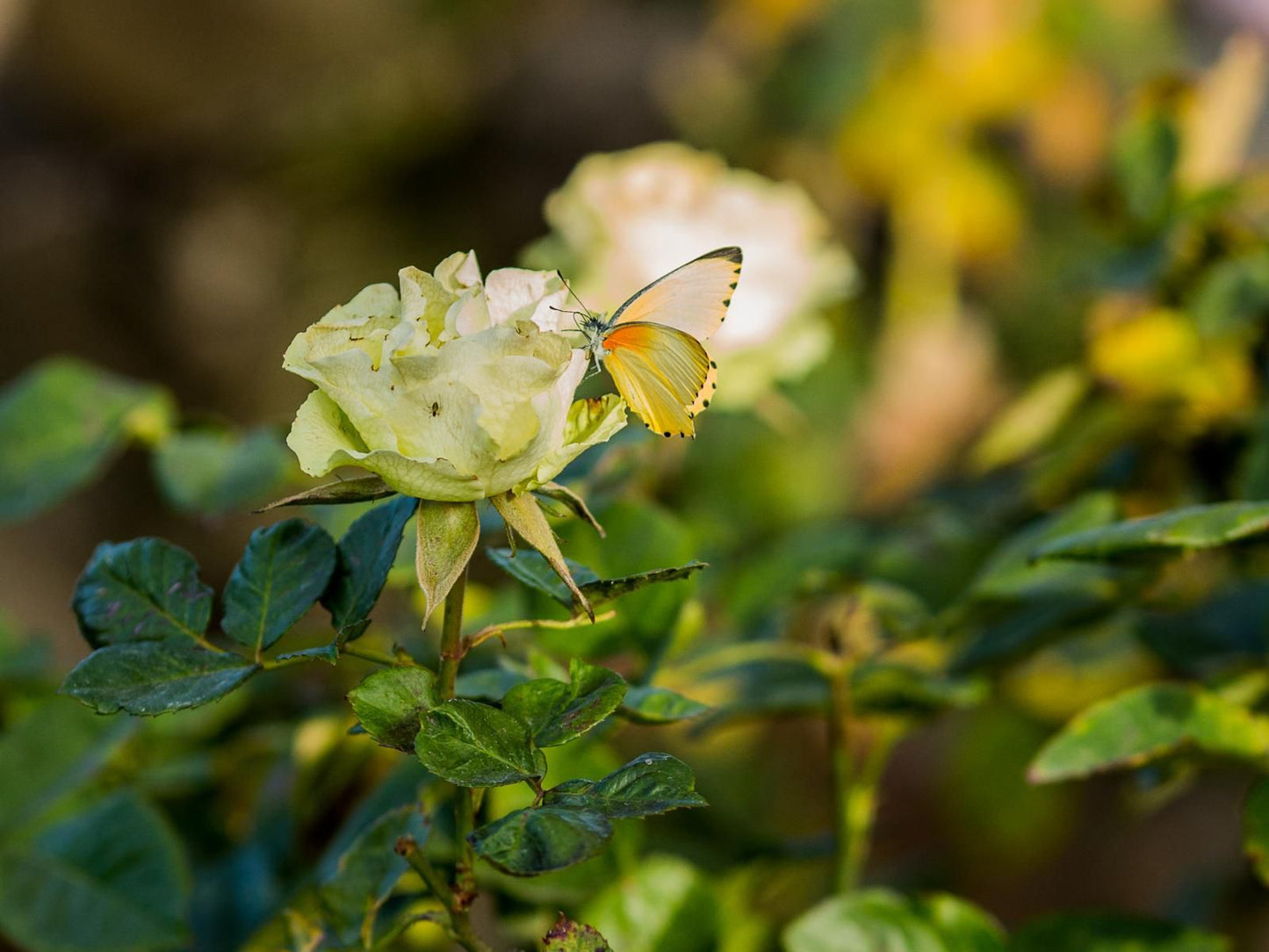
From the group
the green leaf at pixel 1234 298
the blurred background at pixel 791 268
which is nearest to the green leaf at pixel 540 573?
the blurred background at pixel 791 268

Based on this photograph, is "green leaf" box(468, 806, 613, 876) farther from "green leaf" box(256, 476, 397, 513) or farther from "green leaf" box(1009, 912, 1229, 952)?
"green leaf" box(1009, 912, 1229, 952)

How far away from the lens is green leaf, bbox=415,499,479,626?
25cm

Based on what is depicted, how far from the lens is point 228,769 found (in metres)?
0.55

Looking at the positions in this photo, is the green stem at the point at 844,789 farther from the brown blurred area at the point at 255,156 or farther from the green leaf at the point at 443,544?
the brown blurred area at the point at 255,156

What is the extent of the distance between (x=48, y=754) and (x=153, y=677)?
210 millimetres

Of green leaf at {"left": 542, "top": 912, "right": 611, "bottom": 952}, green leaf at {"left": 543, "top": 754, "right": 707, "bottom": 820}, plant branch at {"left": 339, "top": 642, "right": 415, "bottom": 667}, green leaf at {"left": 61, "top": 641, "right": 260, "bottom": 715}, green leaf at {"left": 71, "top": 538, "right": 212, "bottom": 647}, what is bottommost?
green leaf at {"left": 542, "top": 912, "right": 611, "bottom": 952}

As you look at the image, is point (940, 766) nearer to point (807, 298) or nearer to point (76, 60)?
point (807, 298)

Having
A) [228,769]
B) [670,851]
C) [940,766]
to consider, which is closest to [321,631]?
[228,769]

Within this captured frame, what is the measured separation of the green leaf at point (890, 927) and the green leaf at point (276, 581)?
18 cm

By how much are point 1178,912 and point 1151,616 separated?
20 cm

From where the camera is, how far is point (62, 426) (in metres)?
0.55

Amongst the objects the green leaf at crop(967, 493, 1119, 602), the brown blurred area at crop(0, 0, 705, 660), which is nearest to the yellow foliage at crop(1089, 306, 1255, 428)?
the green leaf at crop(967, 493, 1119, 602)

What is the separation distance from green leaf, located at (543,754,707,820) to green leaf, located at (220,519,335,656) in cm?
9

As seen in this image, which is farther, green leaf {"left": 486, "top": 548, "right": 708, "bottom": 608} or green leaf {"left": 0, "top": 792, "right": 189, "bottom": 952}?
green leaf {"left": 0, "top": 792, "right": 189, "bottom": 952}
